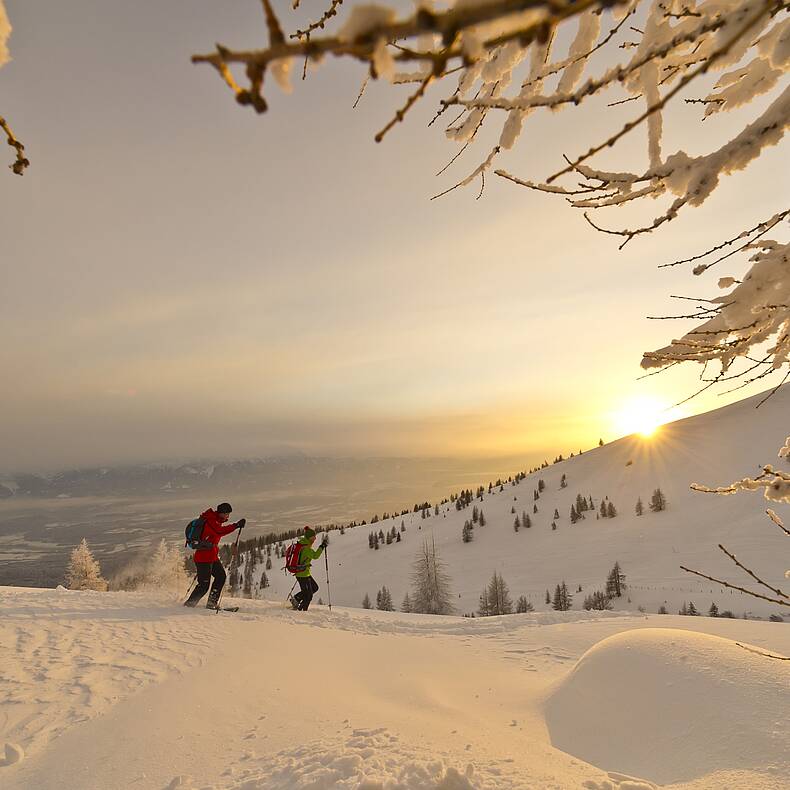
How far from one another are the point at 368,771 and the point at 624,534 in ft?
159

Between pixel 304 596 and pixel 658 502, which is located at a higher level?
pixel 658 502

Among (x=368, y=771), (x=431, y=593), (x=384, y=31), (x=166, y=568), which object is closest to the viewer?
(x=384, y=31)

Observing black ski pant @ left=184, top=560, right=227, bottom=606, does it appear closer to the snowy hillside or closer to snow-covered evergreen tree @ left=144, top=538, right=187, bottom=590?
the snowy hillside

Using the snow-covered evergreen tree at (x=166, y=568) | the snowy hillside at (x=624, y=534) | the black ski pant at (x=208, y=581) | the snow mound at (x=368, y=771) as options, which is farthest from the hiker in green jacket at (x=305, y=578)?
the snow-covered evergreen tree at (x=166, y=568)

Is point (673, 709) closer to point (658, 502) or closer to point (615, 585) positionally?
point (615, 585)

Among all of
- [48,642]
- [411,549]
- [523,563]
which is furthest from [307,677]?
[411,549]

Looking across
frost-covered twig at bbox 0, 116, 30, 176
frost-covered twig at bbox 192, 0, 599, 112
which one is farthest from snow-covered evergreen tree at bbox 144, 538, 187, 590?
frost-covered twig at bbox 192, 0, 599, 112

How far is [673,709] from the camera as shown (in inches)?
148

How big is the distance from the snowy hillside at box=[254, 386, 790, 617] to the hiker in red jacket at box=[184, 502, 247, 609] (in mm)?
29541

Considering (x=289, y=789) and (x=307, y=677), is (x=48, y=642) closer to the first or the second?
(x=307, y=677)

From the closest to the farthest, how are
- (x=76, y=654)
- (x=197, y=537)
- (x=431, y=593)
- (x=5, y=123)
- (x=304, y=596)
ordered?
1. (x=5, y=123)
2. (x=76, y=654)
3. (x=197, y=537)
4. (x=304, y=596)
5. (x=431, y=593)

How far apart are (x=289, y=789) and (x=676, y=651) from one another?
3847 mm

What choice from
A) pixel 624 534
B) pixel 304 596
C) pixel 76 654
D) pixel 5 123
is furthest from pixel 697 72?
pixel 624 534

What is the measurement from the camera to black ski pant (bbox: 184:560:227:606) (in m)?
8.40
